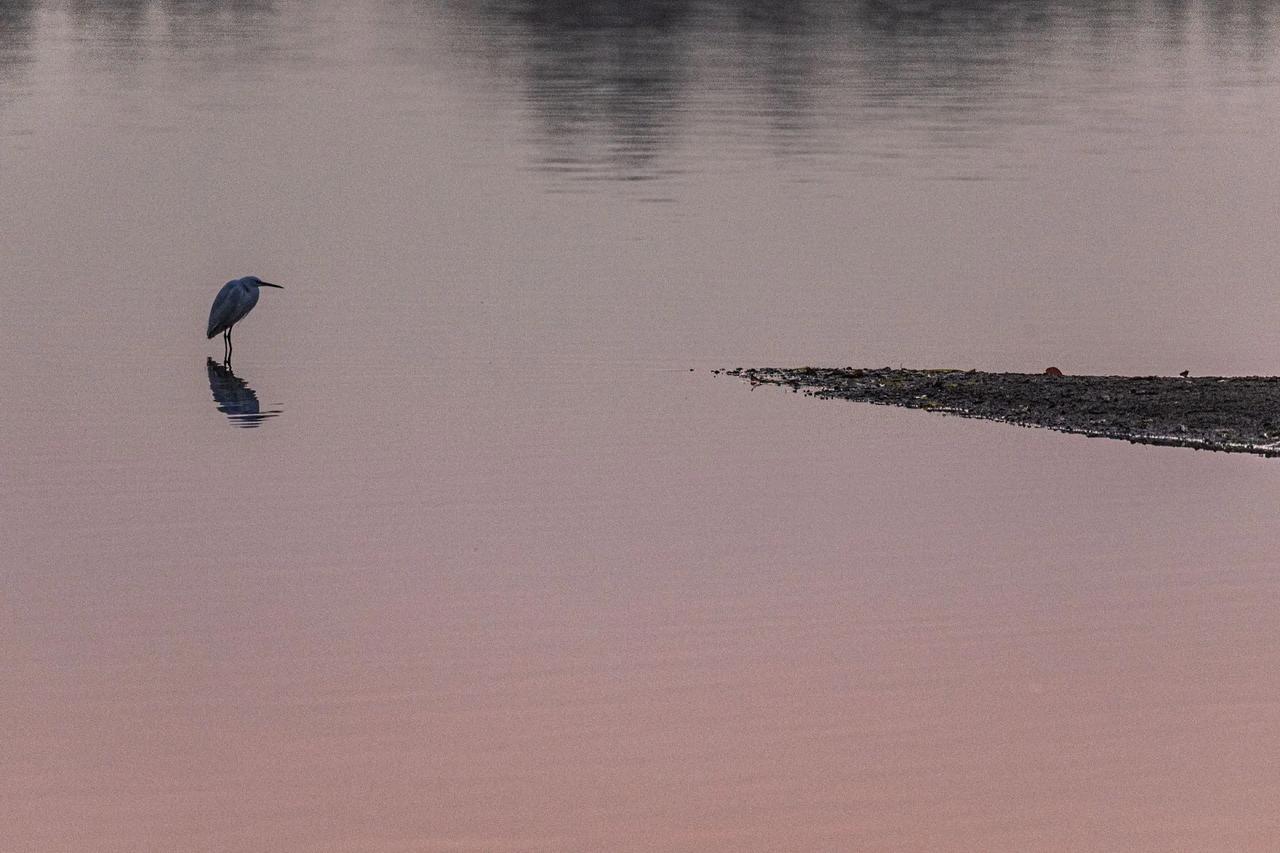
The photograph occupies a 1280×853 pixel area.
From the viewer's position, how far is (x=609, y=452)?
17812mm

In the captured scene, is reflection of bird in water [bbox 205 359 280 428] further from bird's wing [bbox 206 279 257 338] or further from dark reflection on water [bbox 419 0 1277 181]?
dark reflection on water [bbox 419 0 1277 181]

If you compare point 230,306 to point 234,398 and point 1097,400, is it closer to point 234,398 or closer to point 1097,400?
point 234,398

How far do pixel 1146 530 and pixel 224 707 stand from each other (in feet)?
20.1

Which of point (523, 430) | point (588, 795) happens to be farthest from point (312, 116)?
point (588, 795)

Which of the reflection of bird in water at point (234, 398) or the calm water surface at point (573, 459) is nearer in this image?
the calm water surface at point (573, 459)

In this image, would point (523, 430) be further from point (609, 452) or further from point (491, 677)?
point (491, 677)

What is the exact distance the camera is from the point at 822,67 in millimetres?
68000

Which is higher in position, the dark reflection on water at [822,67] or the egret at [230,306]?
the egret at [230,306]

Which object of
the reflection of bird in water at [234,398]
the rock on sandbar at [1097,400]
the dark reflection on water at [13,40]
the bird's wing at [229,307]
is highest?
the rock on sandbar at [1097,400]

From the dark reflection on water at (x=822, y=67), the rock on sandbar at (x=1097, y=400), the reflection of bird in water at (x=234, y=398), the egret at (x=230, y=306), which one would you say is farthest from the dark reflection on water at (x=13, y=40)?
the rock on sandbar at (x=1097, y=400)

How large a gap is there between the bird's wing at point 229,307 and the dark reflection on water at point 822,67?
628 inches

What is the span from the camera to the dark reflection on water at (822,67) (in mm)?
46062

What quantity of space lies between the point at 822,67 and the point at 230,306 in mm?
46333

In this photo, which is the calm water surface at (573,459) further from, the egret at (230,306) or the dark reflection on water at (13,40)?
the dark reflection on water at (13,40)
